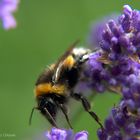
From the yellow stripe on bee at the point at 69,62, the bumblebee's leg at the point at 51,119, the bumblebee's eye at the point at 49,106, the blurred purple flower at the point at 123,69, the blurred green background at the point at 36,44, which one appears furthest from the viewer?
the blurred green background at the point at 36,44

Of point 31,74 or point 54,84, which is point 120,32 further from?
point 31,74

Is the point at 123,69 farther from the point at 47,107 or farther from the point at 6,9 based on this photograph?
the point at 6,9

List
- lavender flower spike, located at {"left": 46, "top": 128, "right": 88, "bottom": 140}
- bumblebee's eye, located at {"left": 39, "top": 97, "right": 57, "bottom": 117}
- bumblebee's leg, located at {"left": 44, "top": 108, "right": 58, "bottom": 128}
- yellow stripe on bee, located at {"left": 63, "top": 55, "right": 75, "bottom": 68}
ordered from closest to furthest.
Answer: lavender flower spike, located at {"left": 46, "top": 128, "right": 88, "bottom": 140}
bumblebee's leg, located at {"left": 44, "top": 108, "right": 58, "bottom": 128}
bumblebee's eye, located at {"left": 39, "top": 97, "right": 57, "bottom": 117}
yellow stripe on bee, located at {"left": 63, "top": 55, "right": 75, "bottom": 68}

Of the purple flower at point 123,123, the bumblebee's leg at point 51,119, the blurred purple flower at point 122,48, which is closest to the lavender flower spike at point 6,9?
the bumblebee's leg at point 51,119

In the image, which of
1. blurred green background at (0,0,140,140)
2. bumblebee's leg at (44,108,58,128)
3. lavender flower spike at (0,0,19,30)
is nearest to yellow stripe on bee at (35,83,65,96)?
bumblebee's leg at (44,108,58,128)

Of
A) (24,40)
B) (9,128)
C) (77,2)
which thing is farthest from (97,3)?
(9,128)

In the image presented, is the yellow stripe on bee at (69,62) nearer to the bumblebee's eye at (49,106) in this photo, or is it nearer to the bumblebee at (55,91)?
the bumblebee at (55,91)

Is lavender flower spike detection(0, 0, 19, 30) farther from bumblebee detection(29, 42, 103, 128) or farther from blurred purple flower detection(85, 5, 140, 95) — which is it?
blurred purple flower detection(85, 5, 140, 95)

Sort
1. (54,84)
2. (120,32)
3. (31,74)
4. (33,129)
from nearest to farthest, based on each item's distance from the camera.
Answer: (120,32) < (54,84) < (33,129) < (31,74)
